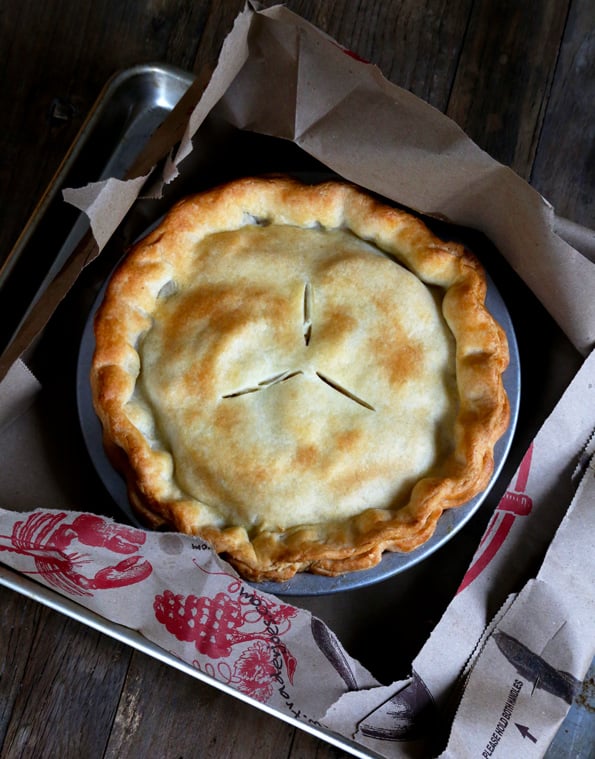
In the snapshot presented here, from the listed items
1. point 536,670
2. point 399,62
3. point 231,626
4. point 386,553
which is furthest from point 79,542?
point 399,62

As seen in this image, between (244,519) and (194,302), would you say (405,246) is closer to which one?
(194,302)

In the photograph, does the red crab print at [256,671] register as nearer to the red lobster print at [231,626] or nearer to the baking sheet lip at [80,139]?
the red lobster print at [231,626]

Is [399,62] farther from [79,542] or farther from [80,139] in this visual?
[79,542]

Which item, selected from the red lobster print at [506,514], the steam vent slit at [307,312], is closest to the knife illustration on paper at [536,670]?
the red lobster print at [506,514]

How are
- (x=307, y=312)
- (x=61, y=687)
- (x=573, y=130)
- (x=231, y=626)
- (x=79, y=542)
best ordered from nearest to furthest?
1. (x=79, y=542)
2. (x=231, y=626)
3. (x=307, y=312)
4. (x=61, y=687)
5. (x=573, y=130)

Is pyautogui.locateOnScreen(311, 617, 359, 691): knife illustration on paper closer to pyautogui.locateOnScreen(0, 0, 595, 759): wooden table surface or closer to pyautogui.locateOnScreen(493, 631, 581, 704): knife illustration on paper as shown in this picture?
pyautogui.locateOnScreen(493, 631, 581, 704): knife illustration on paper

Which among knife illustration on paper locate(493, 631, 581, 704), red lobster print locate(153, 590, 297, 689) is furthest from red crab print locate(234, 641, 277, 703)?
knife illustration on paper locate(493, 631, 581, 704)

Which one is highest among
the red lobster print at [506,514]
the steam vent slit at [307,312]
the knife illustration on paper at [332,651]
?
the steam vent slit at [307,312]
